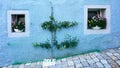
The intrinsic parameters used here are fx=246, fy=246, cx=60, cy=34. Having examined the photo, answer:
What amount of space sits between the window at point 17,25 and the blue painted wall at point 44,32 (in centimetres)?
14

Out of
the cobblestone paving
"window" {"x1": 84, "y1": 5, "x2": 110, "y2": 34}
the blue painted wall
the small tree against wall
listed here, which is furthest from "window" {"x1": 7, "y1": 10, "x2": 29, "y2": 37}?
"window" {"x1": 84, "y1": 5, "x2": 110, "y2": 34}

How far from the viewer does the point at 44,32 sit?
9.10 m

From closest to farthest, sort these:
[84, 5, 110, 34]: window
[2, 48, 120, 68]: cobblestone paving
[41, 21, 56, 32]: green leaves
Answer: [2, 48, 120, 68]: cobblestone paving → [41, 21, 56, 32]: green leaves → [84, 5, 110, 34]: window

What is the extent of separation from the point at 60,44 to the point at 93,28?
1.42m

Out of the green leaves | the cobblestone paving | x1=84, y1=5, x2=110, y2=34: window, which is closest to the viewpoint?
the cobblestone paving

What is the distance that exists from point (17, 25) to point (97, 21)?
9.92 feet

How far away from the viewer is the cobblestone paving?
7.67 metres

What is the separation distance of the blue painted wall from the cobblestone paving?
456mm

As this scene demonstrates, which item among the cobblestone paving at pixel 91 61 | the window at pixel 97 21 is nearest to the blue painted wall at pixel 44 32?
the window at pixel 97 21

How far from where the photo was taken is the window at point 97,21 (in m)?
9.27

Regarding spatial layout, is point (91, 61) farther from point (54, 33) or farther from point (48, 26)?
point (48, 26)

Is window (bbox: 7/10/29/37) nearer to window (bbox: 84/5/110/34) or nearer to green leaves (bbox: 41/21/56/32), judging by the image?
green leaves (bbox: 41/21/56/32)

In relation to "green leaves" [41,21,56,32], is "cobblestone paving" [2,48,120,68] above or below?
below

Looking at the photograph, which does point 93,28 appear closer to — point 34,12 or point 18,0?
point 34,12
